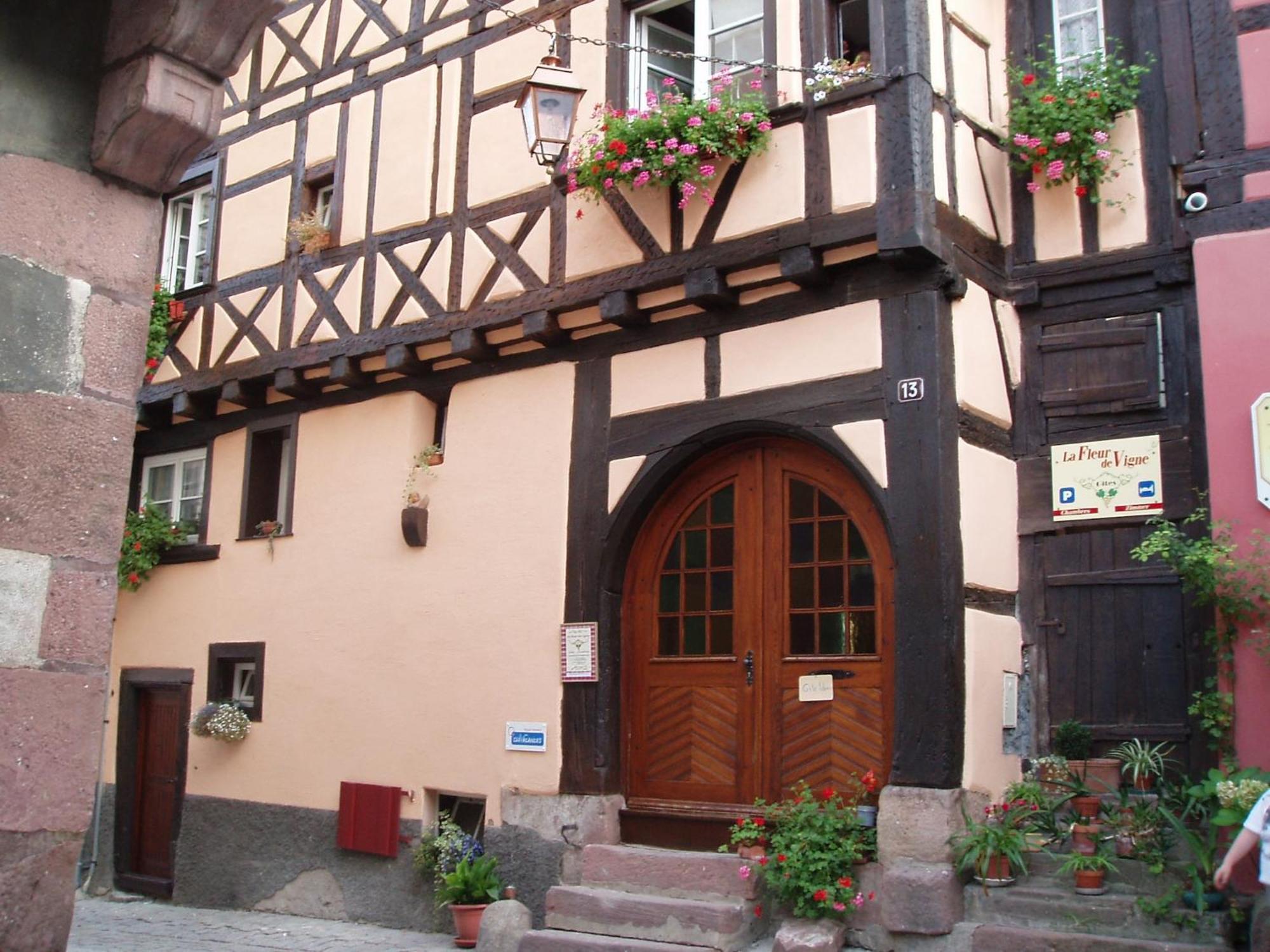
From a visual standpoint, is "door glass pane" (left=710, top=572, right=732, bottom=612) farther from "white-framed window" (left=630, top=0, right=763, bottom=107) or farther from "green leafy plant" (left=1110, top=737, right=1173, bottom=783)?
"white-framed window" (left=630, top=0, right=763, bottom=107)

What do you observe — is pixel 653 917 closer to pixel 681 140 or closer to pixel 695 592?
pixel 695 592

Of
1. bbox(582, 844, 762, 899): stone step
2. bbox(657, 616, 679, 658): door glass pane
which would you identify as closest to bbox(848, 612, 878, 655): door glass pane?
bbox(657, 616, 679, 658): door glass pane

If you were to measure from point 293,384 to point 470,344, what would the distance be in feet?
6.13

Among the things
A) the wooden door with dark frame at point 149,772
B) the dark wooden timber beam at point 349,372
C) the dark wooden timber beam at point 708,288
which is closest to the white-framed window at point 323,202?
the dark wooden timber beam at point 349,372

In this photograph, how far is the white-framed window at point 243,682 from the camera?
10281 millimetres

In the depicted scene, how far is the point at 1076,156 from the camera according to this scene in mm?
7539

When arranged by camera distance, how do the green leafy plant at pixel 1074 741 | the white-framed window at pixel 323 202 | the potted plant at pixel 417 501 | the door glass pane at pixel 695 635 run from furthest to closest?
the white-framed window at pixel 323 202 < the potted plant at pixel 417 501 < the door glass pane at pixel 695 635 < the green leafy plant at pixel 1074 741

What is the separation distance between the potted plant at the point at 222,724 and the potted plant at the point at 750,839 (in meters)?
4.26

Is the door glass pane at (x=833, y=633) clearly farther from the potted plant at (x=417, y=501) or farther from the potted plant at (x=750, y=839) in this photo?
the potted plant at (x=417, y=501)

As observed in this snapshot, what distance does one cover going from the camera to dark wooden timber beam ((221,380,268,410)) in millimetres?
10359

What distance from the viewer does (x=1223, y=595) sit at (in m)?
6.57

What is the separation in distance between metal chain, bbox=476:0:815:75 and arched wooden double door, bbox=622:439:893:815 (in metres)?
2.11

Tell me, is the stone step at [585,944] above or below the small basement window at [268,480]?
below

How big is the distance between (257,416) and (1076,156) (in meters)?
6.37
